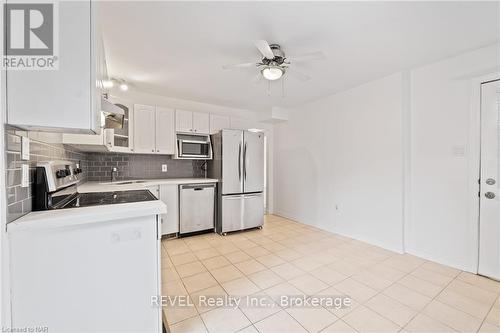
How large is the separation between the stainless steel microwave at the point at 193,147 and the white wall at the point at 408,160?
2.09m

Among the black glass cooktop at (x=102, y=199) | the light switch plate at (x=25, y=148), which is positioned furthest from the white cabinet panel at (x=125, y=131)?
the light switch plate at (x=25, y=148)

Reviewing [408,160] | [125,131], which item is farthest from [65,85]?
[408,160]

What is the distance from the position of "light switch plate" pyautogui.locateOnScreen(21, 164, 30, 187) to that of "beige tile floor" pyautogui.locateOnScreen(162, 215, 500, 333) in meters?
1.31

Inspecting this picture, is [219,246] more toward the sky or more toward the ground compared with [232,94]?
more toward the ground

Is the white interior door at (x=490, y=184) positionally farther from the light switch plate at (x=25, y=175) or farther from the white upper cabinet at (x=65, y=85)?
the light switch plate at (x=25, y=175)

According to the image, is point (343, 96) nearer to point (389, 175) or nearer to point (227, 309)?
point (389, 175)

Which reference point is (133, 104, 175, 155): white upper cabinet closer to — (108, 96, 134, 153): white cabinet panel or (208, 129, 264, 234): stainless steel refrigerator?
(108, 96, 134, 153): white cabinet panel

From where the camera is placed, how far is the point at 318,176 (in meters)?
3.98

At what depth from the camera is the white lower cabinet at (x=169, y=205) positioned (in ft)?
10.7

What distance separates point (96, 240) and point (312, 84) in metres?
3.19

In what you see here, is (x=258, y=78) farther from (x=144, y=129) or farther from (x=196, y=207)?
(x=196, y=207)

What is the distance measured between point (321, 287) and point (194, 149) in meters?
2.89

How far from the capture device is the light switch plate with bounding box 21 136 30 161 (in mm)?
1080

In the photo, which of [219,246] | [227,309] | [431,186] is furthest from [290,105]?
[227,309]
